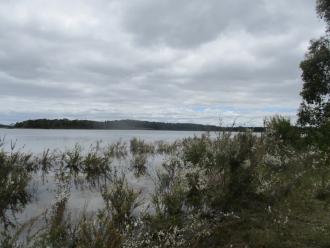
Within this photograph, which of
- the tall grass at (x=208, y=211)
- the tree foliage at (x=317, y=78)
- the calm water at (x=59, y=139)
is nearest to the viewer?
the tall grass at (x=208, y=211)

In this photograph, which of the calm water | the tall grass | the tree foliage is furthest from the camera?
the calm water

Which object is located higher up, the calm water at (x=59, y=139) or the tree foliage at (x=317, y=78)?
the tree foliage at (x=317, y=78)

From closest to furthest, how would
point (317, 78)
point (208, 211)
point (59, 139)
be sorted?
point (208, 211)
point (317, 78)
point (59, 139)

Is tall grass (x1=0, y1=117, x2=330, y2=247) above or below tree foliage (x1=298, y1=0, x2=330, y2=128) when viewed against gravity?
below

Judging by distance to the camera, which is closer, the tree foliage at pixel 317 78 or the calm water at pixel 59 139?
the tree foliage at pixel 317 78

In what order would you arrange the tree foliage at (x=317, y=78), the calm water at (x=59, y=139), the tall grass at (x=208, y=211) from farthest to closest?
the calm water at (x=59, y=139) < the tree foliage at (x=317, y=78) < the tall grass at (x=208, y=211)

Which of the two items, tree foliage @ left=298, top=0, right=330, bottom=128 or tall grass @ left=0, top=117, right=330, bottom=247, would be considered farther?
tree foliage @ left=298, top=0, right=330, bottom=128

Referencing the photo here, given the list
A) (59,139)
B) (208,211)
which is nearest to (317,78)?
(208,211)

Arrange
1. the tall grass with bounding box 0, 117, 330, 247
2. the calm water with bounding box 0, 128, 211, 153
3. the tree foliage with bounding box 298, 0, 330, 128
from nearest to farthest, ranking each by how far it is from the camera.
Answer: the tall grass with bounding box 0, 117, 330, 247
the tree foliage with bounding box 298, 0, 330, 128
the calm water with bounding box 0, 128, 211, 153

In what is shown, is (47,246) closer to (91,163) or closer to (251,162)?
(251,162)

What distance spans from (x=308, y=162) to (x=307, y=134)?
4614mm

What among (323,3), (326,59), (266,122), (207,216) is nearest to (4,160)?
(207,216)

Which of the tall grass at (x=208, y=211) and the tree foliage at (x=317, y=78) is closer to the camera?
the tall grass at (x=208, y=211)

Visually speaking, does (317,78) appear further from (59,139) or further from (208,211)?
(59,139)
